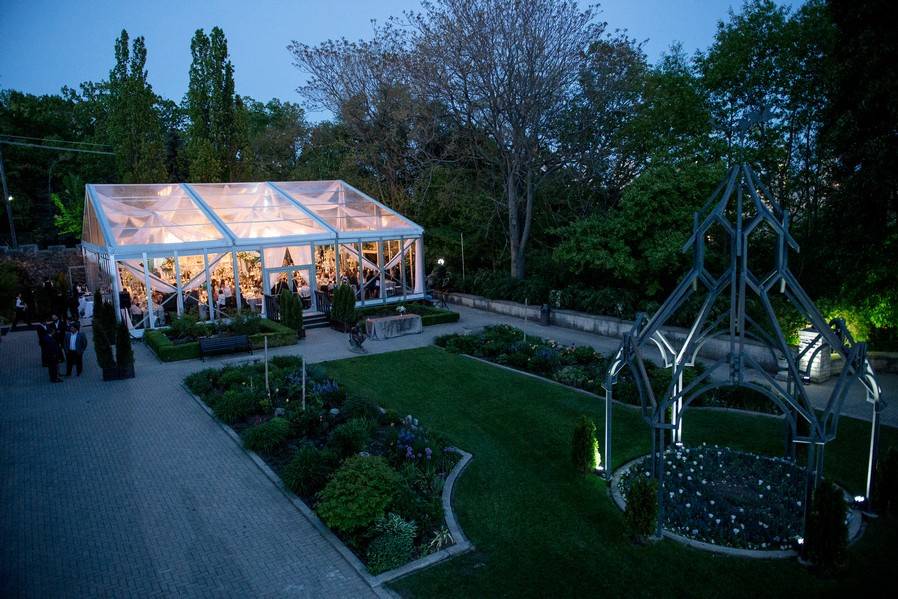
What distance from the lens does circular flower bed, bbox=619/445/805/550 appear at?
749 centimetres

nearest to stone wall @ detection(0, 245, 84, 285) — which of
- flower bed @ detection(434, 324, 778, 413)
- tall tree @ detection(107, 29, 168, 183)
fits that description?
tall tree @ detection(107, 29, 168, 183)

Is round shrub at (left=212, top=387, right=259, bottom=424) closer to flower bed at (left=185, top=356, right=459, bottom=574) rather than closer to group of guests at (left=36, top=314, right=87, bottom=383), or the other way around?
flower bed at (left=185, top=356, right=459, bottom=574)

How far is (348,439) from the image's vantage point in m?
9.98

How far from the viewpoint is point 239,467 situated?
995 centimetres

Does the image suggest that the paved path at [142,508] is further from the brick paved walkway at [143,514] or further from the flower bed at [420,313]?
the flower bed at [420,313]

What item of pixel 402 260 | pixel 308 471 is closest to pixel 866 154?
pixel 308 471

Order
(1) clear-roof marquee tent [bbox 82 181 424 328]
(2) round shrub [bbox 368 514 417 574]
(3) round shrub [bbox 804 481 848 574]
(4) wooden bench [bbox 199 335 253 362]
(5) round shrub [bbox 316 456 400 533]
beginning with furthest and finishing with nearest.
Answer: (1) clear-roof marquee tent [bbox 82 181 424 328] < (4) wooden bench [bbox 199 335 253 362] < (5) round shrub [bbox 316 456 400 533] < (2) round shrub [bbox 368 514 417 574] < (3) round shrub [bbox 804 481 848 574]

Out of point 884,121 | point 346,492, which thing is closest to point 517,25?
point 884,121

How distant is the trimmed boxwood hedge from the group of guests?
213 centimetres

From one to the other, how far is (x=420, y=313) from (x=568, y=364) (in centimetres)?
842

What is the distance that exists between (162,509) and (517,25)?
65.5 feet

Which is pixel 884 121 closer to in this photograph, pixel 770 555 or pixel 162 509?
pixel 770 555

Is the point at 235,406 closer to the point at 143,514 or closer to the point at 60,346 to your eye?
the point at 143,514

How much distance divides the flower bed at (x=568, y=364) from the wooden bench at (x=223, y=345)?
19.5 ft
